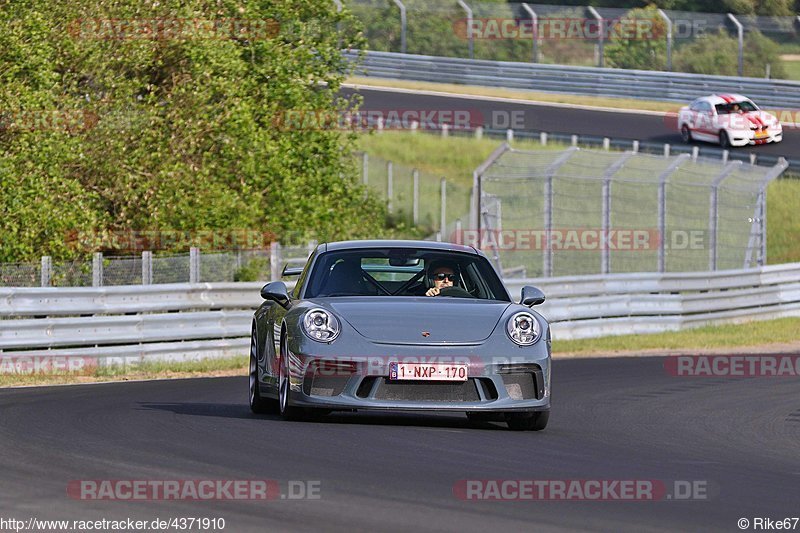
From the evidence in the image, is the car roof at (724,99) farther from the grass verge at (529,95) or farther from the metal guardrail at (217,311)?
the metal guardrail at (217,311)

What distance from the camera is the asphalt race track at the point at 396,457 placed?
673cm

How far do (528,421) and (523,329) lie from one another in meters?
0.65

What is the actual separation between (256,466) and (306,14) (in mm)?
21465

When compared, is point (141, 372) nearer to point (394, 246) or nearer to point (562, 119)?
point (394, 246)

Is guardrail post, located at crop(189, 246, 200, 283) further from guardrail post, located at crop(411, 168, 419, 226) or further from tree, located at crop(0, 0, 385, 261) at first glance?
guardrail post, located at crop(411, 168, 419, 226)

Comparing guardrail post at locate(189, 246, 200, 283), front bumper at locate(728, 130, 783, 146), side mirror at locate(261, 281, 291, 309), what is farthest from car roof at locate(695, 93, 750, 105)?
side mirror at locate(261, 281, 291, 309)

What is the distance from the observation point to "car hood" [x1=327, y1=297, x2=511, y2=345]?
10227 millimetres

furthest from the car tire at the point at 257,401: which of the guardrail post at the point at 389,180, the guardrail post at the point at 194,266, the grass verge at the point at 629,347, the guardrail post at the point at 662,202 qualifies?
the guardrail post at the point at 389,180

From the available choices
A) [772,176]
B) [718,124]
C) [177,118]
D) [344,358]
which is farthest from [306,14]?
[344,358]

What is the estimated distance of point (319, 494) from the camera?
7242 mm

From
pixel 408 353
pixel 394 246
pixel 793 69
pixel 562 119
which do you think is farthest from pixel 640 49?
pixel 408 353

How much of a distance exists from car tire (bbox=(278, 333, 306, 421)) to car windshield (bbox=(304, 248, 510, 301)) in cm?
57

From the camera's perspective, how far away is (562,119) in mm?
47594

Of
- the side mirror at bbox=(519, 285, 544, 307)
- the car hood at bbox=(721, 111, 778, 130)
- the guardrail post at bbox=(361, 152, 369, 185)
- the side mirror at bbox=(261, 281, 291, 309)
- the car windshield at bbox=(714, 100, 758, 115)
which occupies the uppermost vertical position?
the side mirror at bbox=(519, 285, 544, 307)
